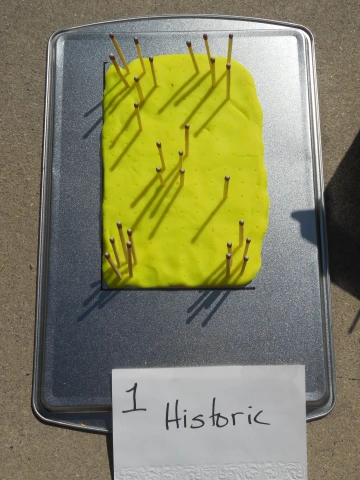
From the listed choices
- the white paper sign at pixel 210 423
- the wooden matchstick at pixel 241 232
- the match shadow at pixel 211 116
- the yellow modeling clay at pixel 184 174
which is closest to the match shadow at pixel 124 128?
the yellow modeling clay at pixel 184 174

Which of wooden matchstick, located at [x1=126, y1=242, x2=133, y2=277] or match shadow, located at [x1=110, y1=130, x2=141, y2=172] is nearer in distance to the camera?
wooden matchstick, located at [x1=126, y1=242, x2=133, y2=277]

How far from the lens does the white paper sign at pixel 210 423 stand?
0.70 m

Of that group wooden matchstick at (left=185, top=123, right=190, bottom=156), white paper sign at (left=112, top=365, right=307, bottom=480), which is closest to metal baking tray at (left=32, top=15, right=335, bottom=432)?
white paper sign at (left=112, top=365, right=307, bottom=480)

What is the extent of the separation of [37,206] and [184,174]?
0.24m

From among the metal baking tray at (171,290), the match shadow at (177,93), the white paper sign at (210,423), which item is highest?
the match shadow at (177,93)

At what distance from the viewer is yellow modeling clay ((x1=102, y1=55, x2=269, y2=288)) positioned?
74cm

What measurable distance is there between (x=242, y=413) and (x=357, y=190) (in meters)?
0.38

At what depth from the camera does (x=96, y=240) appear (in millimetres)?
757

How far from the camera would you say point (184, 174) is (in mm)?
759

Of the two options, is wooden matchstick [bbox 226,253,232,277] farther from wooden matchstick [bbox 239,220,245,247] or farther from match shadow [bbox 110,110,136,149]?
match shadow [bbox 110,110,136,149]

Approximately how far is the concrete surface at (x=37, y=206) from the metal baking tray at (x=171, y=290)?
0.08 feet

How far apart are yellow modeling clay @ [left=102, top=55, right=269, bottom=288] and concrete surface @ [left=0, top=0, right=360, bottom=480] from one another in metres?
0.12

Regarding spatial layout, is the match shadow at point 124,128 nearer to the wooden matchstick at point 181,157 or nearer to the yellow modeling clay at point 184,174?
the yellow modeling clay at point 184,174

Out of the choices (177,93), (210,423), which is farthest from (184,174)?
(210,423)
